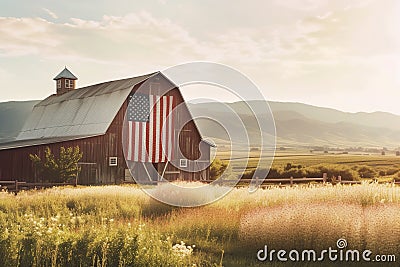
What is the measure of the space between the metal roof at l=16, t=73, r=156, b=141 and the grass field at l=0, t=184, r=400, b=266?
447 inches

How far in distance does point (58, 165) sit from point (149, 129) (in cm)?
518

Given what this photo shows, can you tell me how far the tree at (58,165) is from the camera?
2477cm

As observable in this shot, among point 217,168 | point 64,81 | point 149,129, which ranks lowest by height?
point 217,168

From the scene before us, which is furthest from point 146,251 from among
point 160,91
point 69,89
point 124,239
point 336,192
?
point 69,89

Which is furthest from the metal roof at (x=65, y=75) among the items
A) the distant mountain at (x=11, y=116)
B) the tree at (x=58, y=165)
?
the distant mountain at (x=11, y=116)

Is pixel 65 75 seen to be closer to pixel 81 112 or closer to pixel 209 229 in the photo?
pixel 81 112

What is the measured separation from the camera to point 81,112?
30188 mm

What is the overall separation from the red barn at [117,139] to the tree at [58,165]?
54 centimetres

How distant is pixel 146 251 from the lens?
9914 millimetres

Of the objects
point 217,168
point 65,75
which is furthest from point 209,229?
point 65,75

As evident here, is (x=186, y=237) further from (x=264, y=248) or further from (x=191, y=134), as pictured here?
(x=191, y=134)

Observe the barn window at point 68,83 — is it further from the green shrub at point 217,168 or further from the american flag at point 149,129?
the green shrub at point 217,168

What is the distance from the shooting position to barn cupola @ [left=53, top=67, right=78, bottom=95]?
38.5 m

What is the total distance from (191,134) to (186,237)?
57.4 feet
